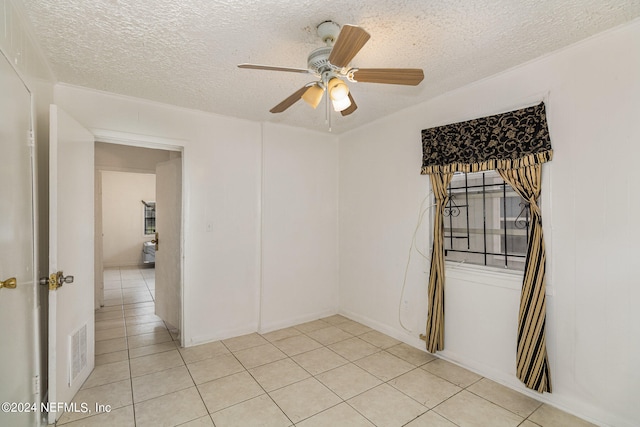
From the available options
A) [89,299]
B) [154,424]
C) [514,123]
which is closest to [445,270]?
[514,123]

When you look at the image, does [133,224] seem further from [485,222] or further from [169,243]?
[485,222]

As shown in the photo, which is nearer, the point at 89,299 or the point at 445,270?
the point at 89,299

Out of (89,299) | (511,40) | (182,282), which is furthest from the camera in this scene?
(182,282)

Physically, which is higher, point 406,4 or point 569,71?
point 406,4

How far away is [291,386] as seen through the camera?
2.46m

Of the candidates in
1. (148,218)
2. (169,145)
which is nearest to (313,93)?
(169,145)

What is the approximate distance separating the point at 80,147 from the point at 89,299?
51.3 inches

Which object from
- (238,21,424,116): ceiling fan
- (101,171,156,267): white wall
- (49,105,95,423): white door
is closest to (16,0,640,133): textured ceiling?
(238,21,424,116): ceiling fan

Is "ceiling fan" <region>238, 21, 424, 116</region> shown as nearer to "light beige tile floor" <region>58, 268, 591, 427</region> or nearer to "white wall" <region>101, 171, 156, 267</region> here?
"light beige tile floor" <region>58, 268, 591, 427</region>

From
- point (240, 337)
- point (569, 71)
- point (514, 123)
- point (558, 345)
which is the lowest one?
point (240, 337)

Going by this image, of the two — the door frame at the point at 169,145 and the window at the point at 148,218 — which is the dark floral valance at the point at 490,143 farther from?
the window at the point at 148,218

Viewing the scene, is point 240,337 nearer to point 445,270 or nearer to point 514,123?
point 445,270

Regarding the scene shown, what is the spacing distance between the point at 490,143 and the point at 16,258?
325 cm

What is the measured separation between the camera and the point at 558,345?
2137mm
